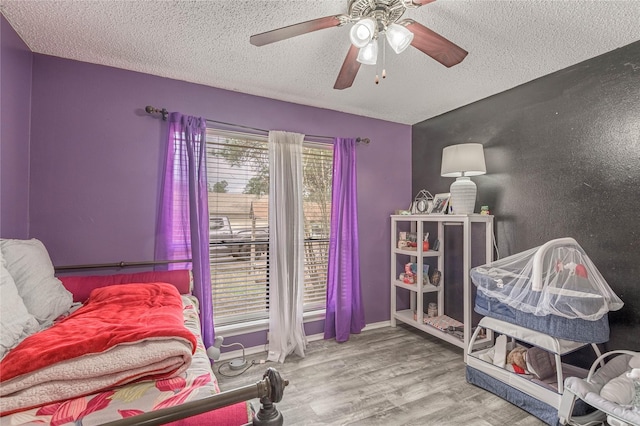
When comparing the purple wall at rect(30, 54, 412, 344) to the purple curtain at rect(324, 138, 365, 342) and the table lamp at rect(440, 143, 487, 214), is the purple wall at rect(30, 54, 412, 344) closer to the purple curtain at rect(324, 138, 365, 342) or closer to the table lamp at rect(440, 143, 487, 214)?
the purple curtain at rect(324, 138, 365, 342)

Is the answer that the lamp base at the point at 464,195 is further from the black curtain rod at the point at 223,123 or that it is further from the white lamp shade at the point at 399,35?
the white lamp shade at the point at 399,35

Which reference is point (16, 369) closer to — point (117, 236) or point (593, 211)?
point (117, 236)

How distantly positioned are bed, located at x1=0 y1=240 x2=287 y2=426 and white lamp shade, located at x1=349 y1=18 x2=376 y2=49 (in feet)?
4.69

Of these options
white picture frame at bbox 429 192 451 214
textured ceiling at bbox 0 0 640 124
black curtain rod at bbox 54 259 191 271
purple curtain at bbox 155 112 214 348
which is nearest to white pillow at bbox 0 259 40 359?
black curtain rod at bbox 54 259 191 271

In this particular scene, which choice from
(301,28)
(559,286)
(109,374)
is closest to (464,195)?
(559,286)

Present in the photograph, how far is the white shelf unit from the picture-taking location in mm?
2617

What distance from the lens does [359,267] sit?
3279mm

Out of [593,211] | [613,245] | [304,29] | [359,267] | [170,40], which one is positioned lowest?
[359,267]

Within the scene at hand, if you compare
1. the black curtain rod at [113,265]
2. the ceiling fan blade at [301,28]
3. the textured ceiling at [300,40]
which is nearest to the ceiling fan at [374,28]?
the ceiling fan blade at [301,28]

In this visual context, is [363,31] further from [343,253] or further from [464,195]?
[343,253]

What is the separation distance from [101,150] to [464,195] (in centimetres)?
303

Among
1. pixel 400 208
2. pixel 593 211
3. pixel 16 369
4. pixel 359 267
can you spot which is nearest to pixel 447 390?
pixel 359 267

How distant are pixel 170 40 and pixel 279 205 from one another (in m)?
1.50

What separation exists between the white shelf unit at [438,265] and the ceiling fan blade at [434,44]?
145cm
